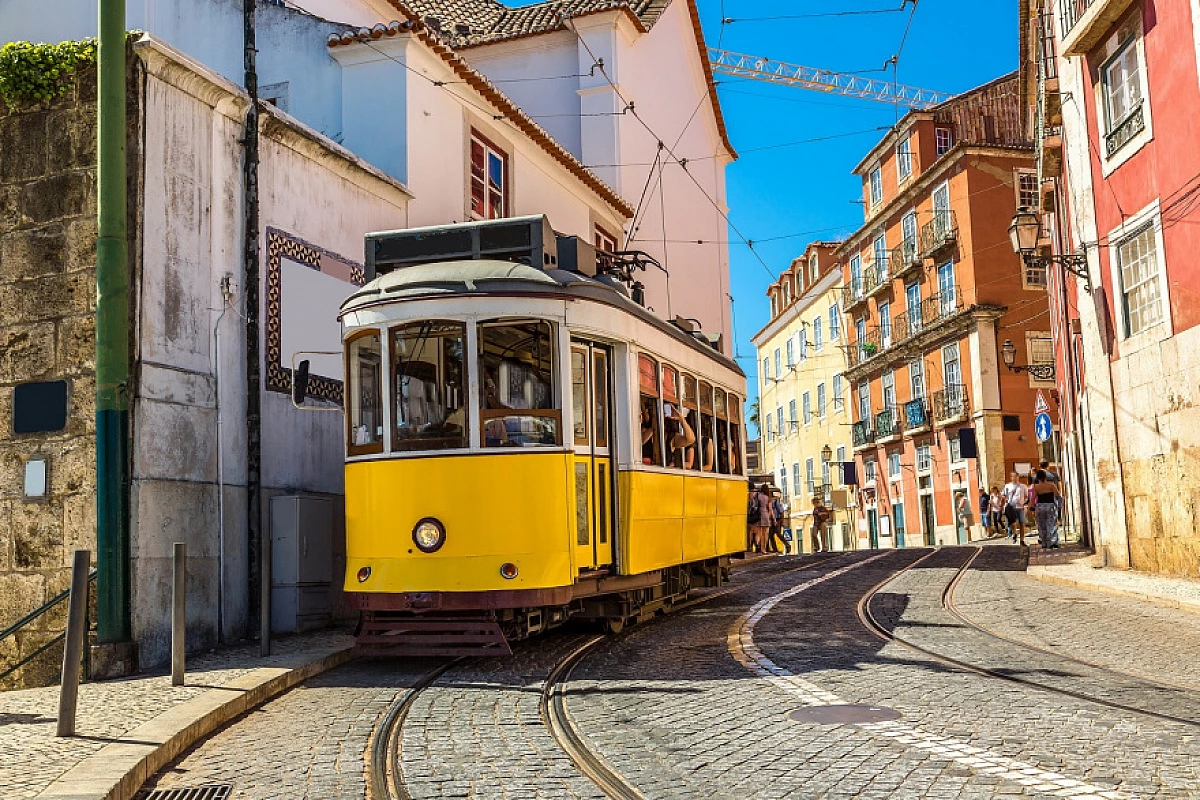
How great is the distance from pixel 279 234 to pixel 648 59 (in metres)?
18.2

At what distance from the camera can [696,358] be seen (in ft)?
41.6

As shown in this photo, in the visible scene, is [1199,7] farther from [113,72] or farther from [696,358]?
[113,72]

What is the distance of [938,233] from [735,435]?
29279 millimetres

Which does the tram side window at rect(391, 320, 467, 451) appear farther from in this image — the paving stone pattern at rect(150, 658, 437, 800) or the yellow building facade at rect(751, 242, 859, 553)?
the yellow building facade at rect(751, 242, 859, 553)

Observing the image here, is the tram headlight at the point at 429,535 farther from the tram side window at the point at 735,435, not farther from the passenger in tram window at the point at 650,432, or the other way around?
the tram side window at the point at 735,435

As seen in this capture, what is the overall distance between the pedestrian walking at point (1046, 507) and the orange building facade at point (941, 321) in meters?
16.7

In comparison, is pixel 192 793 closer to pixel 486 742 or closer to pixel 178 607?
pixel 486 742

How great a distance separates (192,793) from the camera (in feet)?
17.7

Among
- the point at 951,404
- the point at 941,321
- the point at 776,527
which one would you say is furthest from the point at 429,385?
the point at 951,404

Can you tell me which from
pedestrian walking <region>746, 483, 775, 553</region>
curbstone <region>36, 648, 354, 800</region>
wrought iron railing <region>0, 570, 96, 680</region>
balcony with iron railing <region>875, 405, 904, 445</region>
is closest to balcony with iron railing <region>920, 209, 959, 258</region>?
balcony with iron railing <region>875, 405, 904, 445</region>

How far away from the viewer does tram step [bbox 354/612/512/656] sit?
28.8 feet

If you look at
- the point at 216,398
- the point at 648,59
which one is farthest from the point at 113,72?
the point at 648,59

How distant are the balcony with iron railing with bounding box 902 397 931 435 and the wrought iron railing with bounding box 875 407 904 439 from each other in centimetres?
68

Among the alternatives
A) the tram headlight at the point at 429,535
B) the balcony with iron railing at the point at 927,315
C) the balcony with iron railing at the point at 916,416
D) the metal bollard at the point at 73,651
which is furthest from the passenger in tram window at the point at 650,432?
the balcony with iron railing at the point at 916,416
